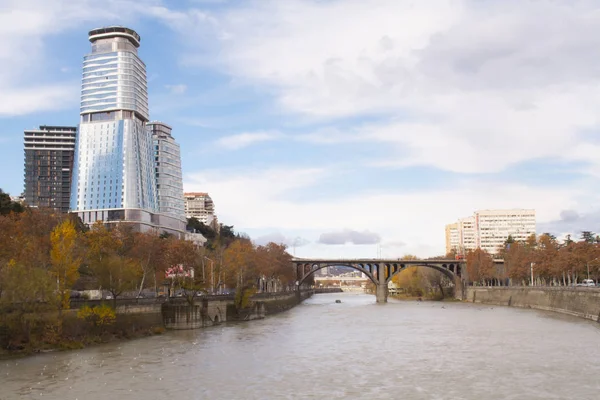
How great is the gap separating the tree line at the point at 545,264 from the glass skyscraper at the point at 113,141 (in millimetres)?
86081

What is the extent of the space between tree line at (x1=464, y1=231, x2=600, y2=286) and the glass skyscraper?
282 feet

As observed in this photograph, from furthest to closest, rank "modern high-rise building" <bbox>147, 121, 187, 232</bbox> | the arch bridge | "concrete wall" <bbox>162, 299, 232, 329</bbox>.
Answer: "modern high-rise building" <bbox>147, 121, 187, 232</bbox>
the arch bridge
"concrete wall" <bbox>162, 299, 232, 329</bbox>

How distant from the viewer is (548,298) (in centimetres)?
8862

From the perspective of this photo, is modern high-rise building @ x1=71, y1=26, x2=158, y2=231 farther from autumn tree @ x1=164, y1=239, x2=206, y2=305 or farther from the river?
the river

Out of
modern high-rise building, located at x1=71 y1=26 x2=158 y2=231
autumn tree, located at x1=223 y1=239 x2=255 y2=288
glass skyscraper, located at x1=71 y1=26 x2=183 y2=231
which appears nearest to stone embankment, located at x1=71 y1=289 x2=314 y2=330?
autumn tree, located at x1=223 y1=239 x2=255 y2=288

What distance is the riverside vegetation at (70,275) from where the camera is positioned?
147 feet

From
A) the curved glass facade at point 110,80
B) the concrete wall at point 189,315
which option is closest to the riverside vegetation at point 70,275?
the concrete wall at point 189,315

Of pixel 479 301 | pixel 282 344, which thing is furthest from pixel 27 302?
pixel 479 301

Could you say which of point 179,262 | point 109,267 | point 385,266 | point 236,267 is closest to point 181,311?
point 109,267

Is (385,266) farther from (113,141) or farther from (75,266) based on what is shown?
(75,266)

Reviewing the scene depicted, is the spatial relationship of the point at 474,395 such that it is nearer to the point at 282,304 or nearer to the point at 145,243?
the point at 145,243

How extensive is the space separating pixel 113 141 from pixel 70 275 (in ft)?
384

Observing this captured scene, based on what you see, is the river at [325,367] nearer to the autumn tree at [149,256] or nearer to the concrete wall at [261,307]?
the autumn tree at [149,256]

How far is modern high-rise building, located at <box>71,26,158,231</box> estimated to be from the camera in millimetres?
164500
